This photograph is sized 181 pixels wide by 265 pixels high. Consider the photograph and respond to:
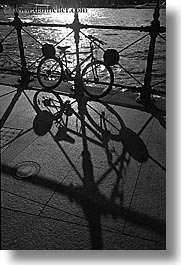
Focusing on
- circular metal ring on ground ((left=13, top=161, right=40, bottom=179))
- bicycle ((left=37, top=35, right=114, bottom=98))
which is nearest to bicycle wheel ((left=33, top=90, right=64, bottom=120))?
bicycle ((left=37, top=35, right=114, bottom=98))

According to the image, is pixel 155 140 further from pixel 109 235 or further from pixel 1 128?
pixel 1 128

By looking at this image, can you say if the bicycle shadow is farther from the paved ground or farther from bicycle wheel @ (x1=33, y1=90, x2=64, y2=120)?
bicycle wheel @ (x1=33, y1=90, x2=64, y2=120)

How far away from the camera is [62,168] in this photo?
12.1ft

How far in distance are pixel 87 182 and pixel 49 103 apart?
3.00 m

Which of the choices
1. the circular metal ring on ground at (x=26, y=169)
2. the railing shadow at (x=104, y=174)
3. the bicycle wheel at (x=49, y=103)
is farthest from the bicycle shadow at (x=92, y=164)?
the circular metal ring on ground at (x=26, y=169)

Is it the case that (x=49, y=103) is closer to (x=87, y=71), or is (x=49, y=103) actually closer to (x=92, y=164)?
(x=87, y=71)

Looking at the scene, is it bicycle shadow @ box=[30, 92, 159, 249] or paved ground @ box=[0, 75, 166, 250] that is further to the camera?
bicycle shadow @ box=[30, 92, 159, 249]

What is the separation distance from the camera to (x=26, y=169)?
3.65m

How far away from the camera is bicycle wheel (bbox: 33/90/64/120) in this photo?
5.50 metres

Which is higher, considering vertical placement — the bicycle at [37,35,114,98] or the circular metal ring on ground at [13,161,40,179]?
the bicycle at [37,35,114,98]

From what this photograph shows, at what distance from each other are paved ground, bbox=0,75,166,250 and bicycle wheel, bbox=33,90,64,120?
268 mm

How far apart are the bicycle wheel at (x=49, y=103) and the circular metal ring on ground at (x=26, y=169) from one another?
65.5 inches

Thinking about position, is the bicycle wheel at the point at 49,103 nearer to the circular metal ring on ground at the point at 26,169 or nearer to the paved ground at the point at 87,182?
the paved ground at the point at 87,182

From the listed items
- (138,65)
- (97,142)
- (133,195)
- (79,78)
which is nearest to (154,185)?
(133,195)
